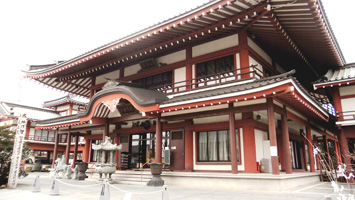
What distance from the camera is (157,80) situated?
594 inches

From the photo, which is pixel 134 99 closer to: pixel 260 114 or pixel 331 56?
pixel 260 114

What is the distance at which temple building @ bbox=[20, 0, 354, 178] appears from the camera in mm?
9930

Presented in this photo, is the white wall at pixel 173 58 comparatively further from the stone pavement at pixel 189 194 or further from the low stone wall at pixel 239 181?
the stone pavement at pixel 189 194

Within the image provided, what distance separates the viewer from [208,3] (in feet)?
31.7

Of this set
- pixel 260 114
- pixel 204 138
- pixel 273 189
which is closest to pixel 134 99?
pixel 204 138

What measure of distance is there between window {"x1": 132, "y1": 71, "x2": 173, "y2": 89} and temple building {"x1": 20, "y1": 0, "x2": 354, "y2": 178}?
0.21 ft

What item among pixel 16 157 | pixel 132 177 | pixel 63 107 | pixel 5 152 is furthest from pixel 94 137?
pixel 63 107

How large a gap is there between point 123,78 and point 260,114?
356 inches

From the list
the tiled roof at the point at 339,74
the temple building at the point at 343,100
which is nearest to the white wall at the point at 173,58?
the temple building at the point at 343,100

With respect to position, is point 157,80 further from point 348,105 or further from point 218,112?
point 348,105

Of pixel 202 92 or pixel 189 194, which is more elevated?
pixel 202 92

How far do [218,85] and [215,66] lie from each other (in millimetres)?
1304

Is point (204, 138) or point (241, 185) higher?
point (204, 138)

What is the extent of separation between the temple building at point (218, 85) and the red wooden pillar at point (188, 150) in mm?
52
